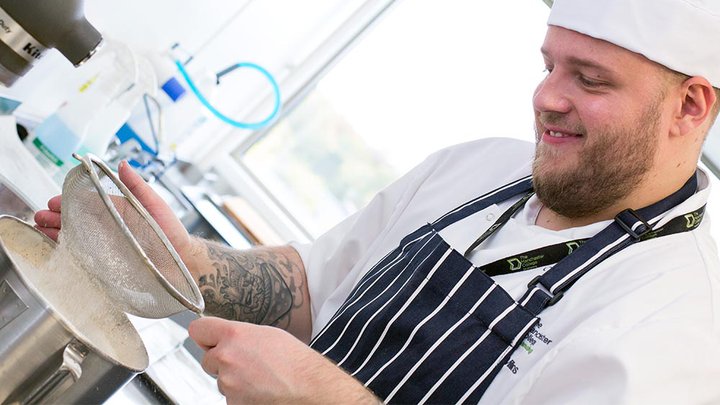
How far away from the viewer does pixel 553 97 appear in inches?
59.0

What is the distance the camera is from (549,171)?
1.51 meters

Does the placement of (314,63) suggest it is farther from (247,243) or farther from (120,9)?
(120,9)

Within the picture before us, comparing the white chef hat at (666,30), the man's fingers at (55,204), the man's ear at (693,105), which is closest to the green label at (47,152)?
the man's fingers at (55,204)

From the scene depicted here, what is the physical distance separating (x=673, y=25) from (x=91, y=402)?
45.6 inches

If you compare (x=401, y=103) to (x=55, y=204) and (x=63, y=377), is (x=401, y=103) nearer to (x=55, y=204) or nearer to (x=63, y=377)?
(x=55, y=204)

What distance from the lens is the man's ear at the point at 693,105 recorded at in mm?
1510

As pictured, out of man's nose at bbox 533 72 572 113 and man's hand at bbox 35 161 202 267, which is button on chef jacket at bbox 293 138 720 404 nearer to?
man's nose at bbox 533 72 572 113

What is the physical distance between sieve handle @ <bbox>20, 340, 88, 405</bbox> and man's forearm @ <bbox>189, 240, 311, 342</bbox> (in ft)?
2.32

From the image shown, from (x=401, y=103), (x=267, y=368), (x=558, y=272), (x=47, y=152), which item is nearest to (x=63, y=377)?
(x=267, y=368)

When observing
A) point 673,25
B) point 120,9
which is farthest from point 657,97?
point 120,9

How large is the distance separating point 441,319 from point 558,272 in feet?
0.71

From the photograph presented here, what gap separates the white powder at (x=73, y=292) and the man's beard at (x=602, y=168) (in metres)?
0.80

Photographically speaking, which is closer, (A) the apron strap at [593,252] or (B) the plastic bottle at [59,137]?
(A) the apron strap at [593,252]

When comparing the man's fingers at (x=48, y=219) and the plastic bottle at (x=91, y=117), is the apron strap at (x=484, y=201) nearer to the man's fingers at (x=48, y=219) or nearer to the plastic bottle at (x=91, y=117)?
the man's fingers at (x=48, y=219)
